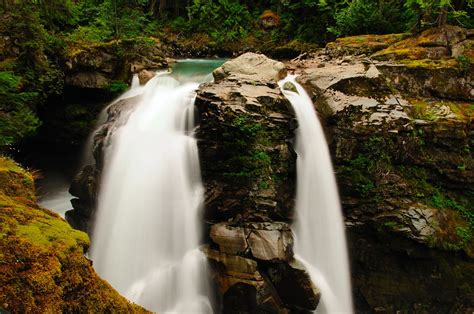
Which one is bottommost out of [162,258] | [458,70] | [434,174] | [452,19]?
[162,258]

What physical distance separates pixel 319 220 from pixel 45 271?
23.2 feet

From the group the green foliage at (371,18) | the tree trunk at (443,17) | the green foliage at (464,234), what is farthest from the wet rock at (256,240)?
the green foliage at (371,18)

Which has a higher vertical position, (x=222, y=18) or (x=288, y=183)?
(x=222, y=18)

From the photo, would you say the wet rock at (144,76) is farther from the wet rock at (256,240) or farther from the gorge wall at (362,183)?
the wet rock at (256,240)

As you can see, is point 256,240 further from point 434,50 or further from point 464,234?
point 434,50

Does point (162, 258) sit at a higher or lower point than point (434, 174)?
lower

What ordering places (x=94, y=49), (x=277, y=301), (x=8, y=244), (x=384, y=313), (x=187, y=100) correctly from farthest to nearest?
(x=94, y=49), (x=187, y=100), (x=384, y=313), (x=277, y=301), (x=8, y=244)

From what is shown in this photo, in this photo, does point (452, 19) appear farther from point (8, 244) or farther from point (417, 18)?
point (8, 244)

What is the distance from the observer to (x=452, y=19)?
471 inches

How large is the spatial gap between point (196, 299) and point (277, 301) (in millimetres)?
1792

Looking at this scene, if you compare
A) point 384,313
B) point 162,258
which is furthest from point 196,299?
point 384,313

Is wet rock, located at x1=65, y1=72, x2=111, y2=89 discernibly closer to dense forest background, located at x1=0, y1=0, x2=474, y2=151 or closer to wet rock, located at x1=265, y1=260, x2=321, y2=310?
dense forest background, located at x1=0, y1=0, x2=474, y2=151

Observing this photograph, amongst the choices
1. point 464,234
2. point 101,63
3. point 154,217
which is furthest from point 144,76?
point 464,234

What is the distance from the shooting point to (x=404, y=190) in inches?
347
